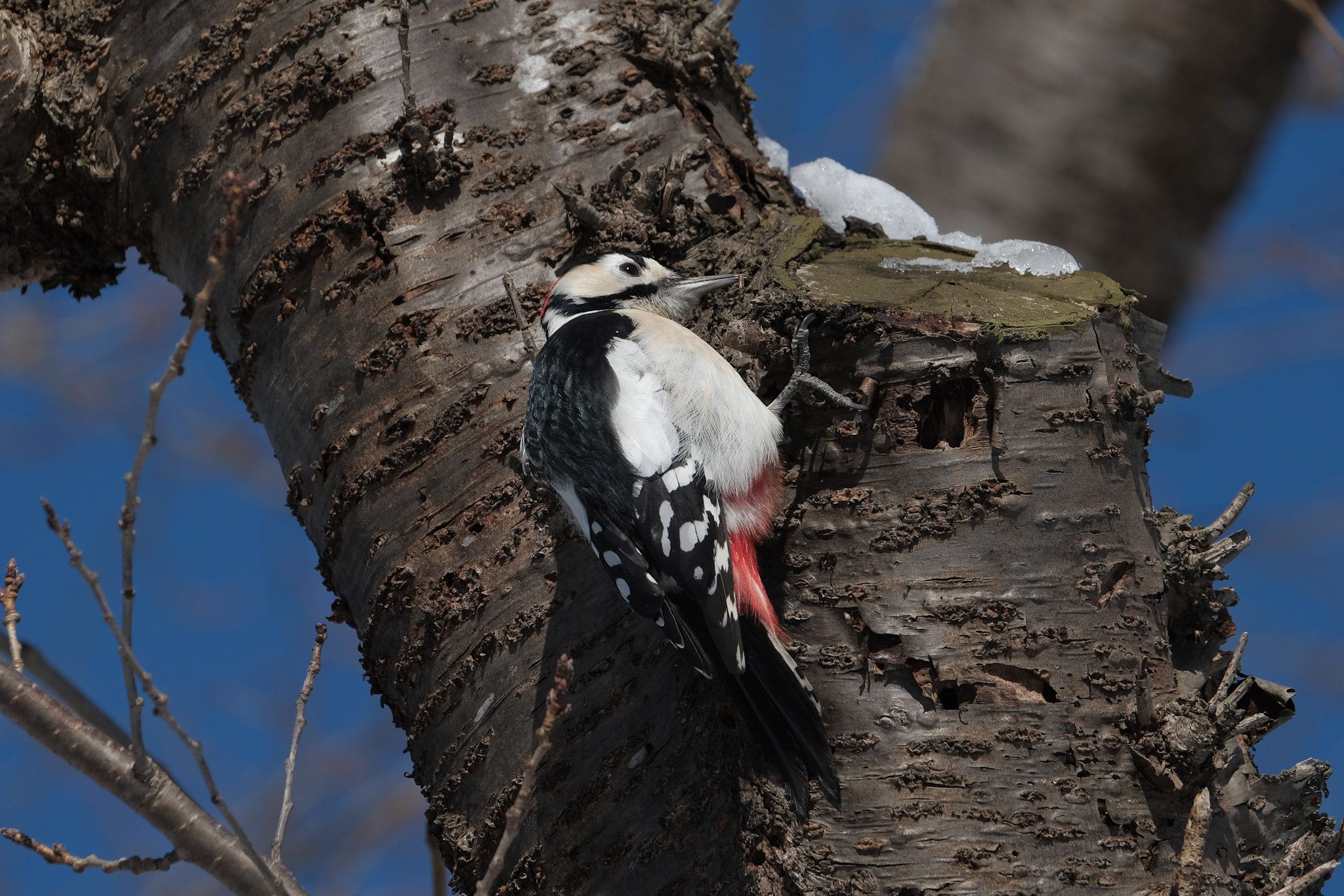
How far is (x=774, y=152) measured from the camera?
3.24m

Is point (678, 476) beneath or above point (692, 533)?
above

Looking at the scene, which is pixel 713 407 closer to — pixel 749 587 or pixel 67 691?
pixel 749 587

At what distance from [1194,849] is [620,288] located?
185 centimetres

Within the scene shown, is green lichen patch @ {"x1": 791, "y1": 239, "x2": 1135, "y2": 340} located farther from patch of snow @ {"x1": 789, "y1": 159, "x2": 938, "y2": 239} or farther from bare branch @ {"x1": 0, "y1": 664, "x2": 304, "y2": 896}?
bare branch @ {"x1": 0, "y1": 664, "x2": 304, "y2": 896}

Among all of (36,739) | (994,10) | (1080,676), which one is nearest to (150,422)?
(36,739)

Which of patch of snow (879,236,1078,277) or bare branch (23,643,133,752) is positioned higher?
patch of snow (879,236,1078,277)

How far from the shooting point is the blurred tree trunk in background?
4.64 metres

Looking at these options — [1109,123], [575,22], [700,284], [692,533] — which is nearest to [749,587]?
[692,533]

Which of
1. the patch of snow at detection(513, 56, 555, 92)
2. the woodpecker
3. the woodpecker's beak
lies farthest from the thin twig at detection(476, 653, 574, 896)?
the patch of snow at detection(513, 56, 555, 92)

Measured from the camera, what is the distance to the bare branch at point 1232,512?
2.35m

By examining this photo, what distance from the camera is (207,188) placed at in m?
2.71

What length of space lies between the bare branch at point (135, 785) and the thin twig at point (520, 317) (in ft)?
3.59

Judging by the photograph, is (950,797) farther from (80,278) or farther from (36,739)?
(80,278)

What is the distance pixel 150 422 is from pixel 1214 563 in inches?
76.7
